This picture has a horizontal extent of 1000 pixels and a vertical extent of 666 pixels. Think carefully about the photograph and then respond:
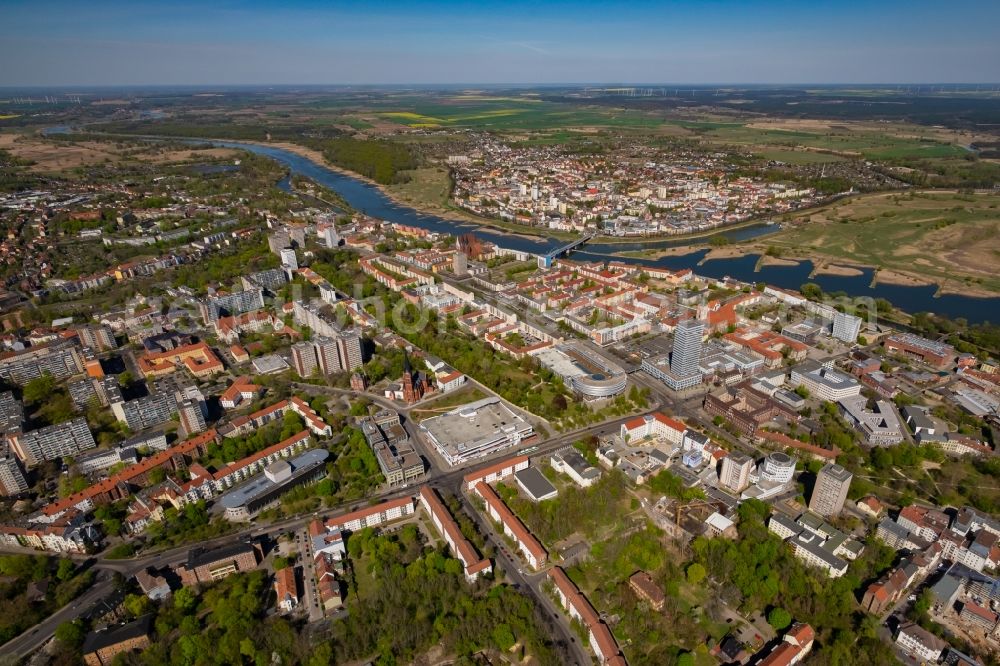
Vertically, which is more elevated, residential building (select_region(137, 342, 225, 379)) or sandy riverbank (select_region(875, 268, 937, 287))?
residential building (select_region(137, 342, 225, 379))

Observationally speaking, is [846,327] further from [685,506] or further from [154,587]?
[154,587]

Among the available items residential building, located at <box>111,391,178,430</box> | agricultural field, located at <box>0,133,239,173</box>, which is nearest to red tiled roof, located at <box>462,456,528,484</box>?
residential building, located at <box>111,391,178,430</box>

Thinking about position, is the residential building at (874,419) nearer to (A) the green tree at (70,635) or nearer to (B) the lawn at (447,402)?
(B) the lawn at (447,402)

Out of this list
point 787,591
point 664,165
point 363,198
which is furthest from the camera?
point 664,165

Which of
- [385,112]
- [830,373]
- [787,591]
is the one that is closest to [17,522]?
[787,591]

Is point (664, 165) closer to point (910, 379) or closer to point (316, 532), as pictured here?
point (910, 379)

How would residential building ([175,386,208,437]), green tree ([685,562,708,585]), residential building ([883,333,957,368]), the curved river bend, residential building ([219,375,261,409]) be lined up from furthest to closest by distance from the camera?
1. the curved river bend
2. residential building ([883,333,957,368])
3. residential building ([219,375,261,409])
4. residential building ([175,386,208,437])
5. green tree ([685,562,708,585])

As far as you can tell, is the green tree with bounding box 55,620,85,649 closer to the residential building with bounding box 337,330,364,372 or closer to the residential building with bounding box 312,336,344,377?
the residential building with bounding box 312,336,344,377

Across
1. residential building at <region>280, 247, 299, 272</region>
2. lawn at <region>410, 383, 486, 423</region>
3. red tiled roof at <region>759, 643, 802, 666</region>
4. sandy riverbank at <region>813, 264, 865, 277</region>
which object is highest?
residential building at <region>280, 247, 299, 272</region>
